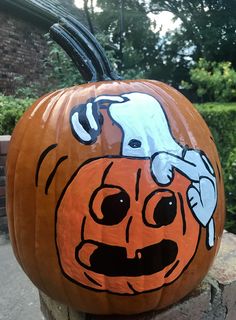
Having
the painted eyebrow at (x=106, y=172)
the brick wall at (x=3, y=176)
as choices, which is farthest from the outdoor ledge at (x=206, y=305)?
the brick wall at (x=3, y=176)

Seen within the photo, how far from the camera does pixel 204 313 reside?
6.08ft

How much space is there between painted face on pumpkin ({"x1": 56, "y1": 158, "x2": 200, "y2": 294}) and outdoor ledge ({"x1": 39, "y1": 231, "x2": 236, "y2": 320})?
0.92 feet

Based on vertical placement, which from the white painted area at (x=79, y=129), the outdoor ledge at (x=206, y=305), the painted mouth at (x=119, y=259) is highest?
the white painted area at (x=79, y=129)

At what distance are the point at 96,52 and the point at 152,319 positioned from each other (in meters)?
1.21

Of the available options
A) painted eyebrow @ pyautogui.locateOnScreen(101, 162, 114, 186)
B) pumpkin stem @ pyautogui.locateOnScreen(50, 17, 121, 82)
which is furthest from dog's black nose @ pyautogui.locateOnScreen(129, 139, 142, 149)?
pumpkin stem @ pyautogui.locateOnScreen(50, 17, 121, 82)

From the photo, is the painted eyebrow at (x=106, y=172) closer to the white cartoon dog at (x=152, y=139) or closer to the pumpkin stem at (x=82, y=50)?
the white cartoon dog at (x=152, y=139)

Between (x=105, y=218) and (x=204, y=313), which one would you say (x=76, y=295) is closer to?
(x=105, y=218)

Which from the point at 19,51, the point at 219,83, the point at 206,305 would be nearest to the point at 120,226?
the point at 206,305

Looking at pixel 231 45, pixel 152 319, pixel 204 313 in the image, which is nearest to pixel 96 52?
pixel 152 319

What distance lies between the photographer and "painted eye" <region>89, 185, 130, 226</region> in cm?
147

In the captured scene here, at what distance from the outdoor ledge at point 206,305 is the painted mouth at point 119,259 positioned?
315 mm

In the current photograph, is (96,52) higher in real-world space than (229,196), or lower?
higher

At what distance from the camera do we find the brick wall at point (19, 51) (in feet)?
29.9

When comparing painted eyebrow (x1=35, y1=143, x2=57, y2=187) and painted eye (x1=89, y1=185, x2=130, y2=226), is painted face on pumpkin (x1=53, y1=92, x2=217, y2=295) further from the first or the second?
painted eyebrow (x1=35, y1=143, x2=57, y2=187)
